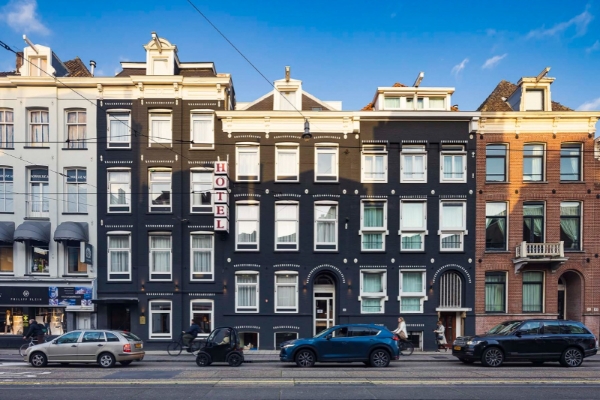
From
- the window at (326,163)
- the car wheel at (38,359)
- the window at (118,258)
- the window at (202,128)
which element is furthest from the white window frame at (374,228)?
the car wheel at (38,359)

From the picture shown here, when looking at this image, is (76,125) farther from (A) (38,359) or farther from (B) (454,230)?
(B) (454,230)

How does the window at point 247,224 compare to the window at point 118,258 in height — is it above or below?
above

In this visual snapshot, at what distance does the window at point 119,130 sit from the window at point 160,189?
2081 millimetres

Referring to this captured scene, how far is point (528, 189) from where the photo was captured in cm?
2325

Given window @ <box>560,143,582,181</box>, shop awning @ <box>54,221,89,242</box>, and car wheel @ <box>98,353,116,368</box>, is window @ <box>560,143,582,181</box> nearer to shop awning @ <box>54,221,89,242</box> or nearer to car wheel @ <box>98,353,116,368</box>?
car wheel @ <box>98,353,116,368</box>

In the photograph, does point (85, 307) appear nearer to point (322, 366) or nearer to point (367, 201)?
point (322, 366)

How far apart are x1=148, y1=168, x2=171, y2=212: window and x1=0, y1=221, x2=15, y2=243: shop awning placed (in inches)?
283

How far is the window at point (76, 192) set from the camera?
76.0ft

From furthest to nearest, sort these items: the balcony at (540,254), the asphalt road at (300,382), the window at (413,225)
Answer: the window at (413,225) < the balcony at (540,254) < the asphalt road at (300,382)

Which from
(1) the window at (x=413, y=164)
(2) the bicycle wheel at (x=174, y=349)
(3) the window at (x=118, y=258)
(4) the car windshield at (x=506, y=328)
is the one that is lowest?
(2) the bicycle wheel at (x=174, y=349)

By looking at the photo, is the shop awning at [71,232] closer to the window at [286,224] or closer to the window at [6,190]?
the window at [6,190]

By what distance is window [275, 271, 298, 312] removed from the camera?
22.9 meters

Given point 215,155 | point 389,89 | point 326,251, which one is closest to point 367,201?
point 326,251

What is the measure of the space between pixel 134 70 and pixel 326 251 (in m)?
14.8
